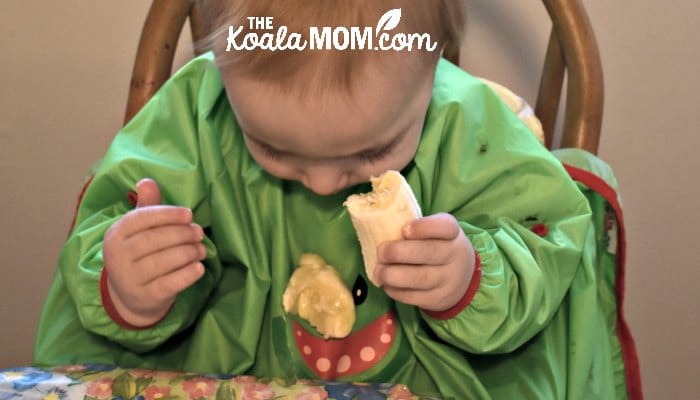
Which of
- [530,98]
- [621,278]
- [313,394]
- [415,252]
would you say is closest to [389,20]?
[415,252]

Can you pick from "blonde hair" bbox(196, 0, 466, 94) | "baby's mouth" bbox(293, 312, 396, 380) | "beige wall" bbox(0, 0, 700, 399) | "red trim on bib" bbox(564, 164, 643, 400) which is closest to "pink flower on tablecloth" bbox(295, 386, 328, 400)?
"baby's mouth" bbox(293, 312, 396, 380)

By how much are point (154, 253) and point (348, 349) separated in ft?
0.64

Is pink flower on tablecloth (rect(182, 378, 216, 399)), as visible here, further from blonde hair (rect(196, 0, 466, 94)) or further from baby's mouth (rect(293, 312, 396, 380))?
blonde hair (rect(196, 0, 466, 94))

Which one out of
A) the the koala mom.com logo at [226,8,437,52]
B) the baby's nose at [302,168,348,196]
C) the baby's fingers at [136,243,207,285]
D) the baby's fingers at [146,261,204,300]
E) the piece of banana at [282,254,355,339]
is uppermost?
the the koala mom.com logo at [226,8,437,52]

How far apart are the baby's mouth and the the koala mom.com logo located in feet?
0.84

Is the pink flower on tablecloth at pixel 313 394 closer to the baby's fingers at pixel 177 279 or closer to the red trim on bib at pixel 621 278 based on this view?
the baby's fingers at pixel 177 279

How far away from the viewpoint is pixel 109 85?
1.02 m

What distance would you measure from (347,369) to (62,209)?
580mm

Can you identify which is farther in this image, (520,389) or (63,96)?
(63,96)

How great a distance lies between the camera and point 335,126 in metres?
0.53

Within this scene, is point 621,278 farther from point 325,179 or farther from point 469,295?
point 325,179

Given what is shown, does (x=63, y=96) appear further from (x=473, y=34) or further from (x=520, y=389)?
(x=520, y=389)

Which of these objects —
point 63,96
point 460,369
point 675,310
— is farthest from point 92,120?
point 675,310

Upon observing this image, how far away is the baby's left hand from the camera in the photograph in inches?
21.3
